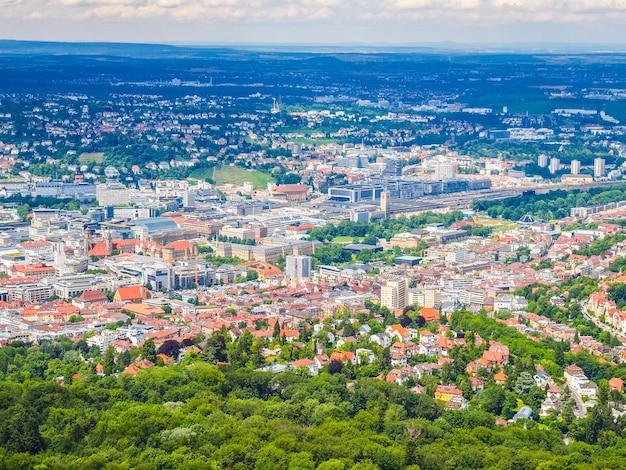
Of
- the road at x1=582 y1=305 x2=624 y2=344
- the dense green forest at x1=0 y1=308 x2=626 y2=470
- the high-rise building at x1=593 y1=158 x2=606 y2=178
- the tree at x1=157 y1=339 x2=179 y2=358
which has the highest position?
the dense green forest at x1=0 y1=308 x2=626 y2=470

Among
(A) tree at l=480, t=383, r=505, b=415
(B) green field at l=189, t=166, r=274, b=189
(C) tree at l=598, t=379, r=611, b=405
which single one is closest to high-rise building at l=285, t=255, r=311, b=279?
(A) tree at l=480, t=383, r=505, b=415

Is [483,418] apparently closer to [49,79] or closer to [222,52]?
[49,79]

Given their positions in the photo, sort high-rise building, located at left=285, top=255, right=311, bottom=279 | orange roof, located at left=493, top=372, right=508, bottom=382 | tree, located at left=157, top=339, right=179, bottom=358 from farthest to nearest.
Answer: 1. high-rise building, located at left=285, top=255, right=311, bottom=279
2. tree, located at left=157, top=339, right=179, bottom=358
3. orange roof, located at left=493, top=372, right=508, bottom=382

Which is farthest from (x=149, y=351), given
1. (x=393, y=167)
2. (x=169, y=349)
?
(x=393, y=167)

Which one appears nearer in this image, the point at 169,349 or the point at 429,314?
the point at 169,349

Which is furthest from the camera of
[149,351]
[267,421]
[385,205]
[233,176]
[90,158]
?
[90,158]

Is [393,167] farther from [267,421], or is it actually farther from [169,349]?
[267,421]

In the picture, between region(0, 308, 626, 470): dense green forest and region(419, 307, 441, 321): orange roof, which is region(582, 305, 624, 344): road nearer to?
region(0, 308, 626, 470): dense green forest
